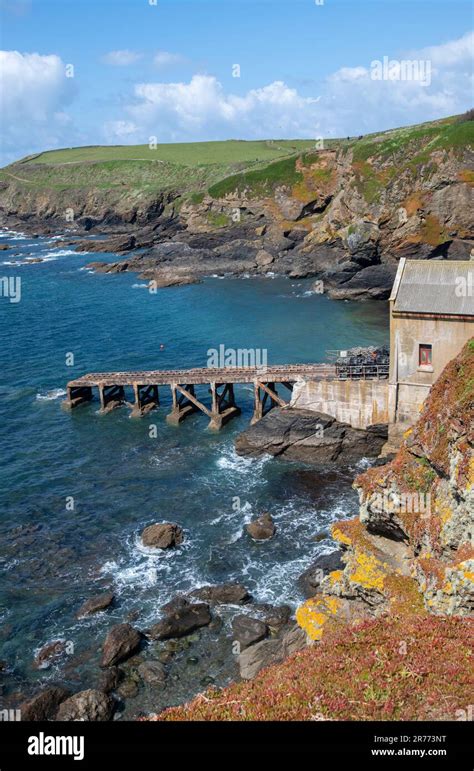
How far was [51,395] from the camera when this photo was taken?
56.9m

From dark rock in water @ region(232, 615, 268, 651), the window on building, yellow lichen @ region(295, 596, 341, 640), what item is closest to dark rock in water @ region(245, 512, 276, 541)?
dark rock in water @ region(232, 615, 268, 651)

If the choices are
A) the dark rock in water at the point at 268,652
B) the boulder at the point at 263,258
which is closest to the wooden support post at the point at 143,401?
the dark rock in water at the point at 268,652

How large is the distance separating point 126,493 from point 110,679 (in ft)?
52.0

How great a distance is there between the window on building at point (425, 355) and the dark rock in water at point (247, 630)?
768 inches

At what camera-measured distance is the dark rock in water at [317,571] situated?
30312 millimetres

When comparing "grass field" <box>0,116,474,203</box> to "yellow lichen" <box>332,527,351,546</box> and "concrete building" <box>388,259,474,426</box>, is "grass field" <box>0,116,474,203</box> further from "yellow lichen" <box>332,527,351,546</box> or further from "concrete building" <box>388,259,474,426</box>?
"yellow lichen" <box>332,527,351,546</box>

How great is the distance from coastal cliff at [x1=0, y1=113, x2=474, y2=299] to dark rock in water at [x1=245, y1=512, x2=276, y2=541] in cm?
5575

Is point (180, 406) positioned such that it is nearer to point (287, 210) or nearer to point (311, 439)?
point (311, 439)

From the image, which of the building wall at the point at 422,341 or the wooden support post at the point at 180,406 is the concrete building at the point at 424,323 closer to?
the building wall at the point at 422,341

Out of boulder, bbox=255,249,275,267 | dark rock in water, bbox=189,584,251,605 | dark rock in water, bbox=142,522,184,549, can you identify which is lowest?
dark rock in water, bbox=189,584,251,605

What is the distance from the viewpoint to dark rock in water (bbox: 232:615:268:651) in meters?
27.3
